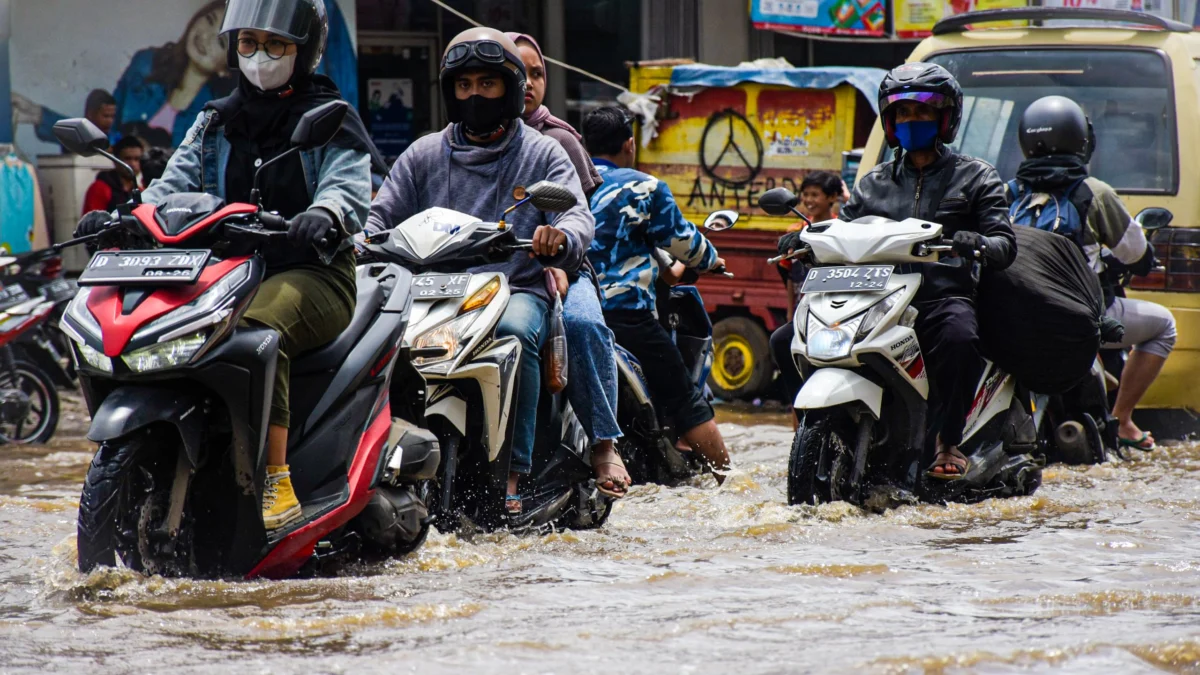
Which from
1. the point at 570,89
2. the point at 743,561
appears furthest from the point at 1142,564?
the point at 570,89

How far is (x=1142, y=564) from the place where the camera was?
17.4ft

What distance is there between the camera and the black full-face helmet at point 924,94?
21.4ft

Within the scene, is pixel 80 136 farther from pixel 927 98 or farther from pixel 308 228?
pixel 927 98

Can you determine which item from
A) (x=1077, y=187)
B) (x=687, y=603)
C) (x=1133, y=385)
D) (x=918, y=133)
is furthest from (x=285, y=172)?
(x=1133, y=385)

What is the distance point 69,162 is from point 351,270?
7635mm

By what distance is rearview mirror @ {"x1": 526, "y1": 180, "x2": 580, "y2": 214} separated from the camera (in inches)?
214

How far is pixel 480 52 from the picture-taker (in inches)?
230

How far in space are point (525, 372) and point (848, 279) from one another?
1.37m

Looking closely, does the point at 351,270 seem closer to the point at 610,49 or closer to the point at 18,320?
the point at 18,320

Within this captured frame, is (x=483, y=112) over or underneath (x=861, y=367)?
over

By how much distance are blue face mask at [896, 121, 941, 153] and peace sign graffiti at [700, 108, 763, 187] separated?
515 cm

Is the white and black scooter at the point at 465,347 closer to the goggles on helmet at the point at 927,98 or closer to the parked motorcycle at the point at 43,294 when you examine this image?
the goggles on helmet at the point at 927,98

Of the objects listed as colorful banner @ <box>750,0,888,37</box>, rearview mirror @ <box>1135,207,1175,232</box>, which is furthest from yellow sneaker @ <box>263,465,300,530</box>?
colorful banner @ <box>750,0,888,37</box>

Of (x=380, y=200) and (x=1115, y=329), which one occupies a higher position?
(x=380, y=200)
